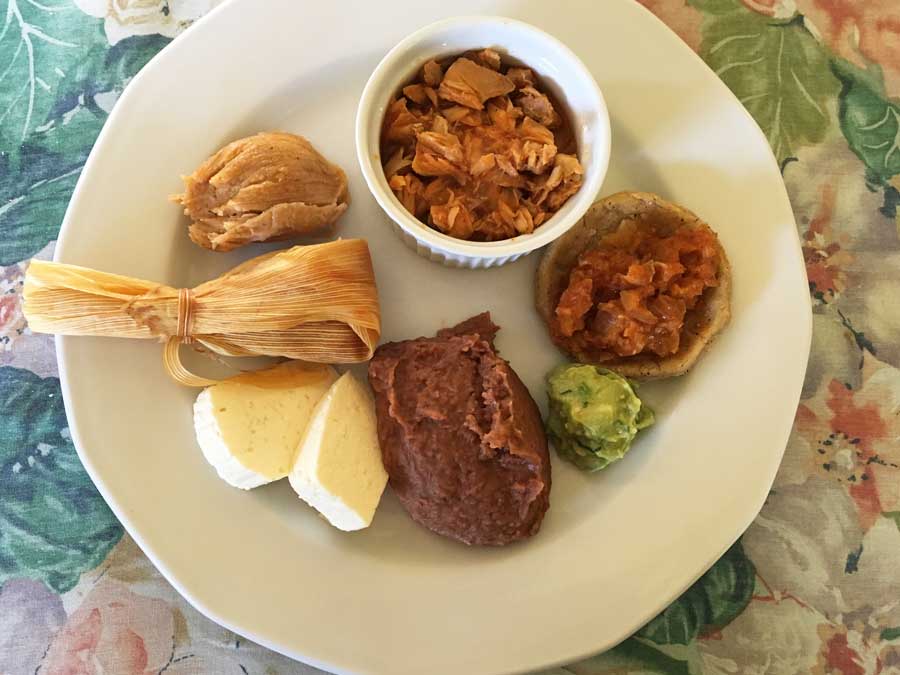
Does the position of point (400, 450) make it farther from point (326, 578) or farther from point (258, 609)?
point (258, 609)

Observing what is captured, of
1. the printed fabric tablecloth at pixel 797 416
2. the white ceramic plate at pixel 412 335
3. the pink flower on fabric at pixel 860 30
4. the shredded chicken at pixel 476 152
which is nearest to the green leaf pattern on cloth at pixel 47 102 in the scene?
the printed fabric tablecloth at pixel 797 416

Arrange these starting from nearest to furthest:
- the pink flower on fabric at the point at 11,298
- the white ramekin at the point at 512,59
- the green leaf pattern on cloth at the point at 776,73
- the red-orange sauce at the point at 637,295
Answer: the white ramekin at the point at 512,59 → the red-orange sauce at the point at 637,295 → the pink flower on fabric at the point at 11,298 → the green leaf pattern on cloth at the point at 776,73

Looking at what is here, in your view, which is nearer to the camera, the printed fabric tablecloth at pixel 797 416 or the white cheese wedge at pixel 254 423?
the white cheese wedge at pixel 254 423

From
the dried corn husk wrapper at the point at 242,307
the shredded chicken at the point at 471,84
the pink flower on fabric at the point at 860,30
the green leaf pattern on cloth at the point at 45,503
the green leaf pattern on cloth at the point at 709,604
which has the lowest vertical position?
the green leaf pattern on cloth at the point at 709,604

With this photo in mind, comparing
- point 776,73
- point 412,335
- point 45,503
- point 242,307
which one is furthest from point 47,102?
point 776,73

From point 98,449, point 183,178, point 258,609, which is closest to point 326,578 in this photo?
point 258,609

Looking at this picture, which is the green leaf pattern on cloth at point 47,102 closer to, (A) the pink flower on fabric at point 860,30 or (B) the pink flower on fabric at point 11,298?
(B) the pink flower on fabric at point 11,298
